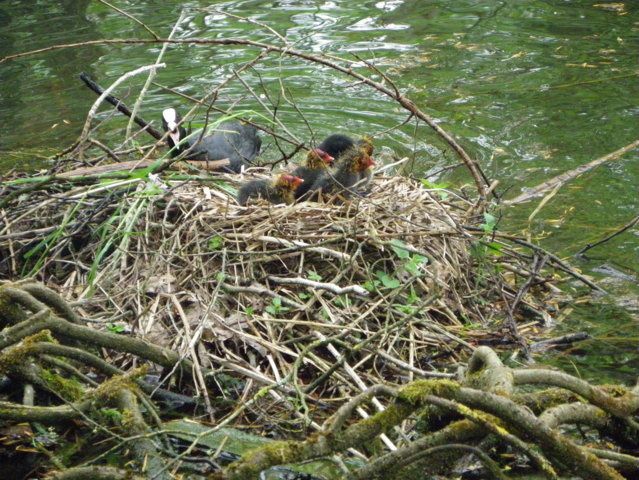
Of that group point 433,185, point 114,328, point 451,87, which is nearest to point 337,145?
point 433,185

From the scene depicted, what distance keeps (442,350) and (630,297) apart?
1597 mm

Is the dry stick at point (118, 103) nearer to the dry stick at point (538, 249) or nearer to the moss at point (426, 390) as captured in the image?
the dry stick at point (538, 249)

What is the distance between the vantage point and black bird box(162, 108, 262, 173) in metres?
6.79

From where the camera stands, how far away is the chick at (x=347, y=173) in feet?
18.1

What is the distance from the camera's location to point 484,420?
10.3 ft

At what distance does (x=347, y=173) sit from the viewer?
5.54 metres

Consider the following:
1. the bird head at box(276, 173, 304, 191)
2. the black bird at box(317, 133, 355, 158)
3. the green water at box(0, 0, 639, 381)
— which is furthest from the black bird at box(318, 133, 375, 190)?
the green water at box(0, 0, 639, 381)

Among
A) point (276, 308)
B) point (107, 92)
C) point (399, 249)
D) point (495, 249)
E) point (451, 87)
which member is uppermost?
point (107, 92)

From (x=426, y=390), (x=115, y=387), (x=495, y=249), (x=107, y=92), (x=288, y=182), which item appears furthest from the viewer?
(x=288, y=182)

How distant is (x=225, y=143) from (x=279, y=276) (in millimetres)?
2552

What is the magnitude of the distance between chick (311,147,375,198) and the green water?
2.58ft

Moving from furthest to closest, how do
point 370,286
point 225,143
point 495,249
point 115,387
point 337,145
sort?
1. point 225,143
2. point 337,145
3. point 495,249
4. point 370,286
5. point 115,387

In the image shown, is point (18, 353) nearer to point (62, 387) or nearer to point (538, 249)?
point (62, 387)

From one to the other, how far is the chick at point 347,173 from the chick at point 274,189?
138 mm
